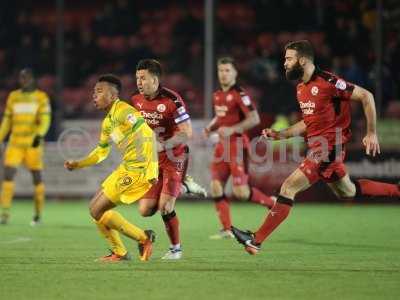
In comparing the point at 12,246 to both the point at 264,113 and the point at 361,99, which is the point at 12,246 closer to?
the point at 361,99

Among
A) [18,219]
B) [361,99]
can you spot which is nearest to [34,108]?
[18,219]

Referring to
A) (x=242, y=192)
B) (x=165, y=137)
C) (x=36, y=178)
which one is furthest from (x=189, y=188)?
(x=36, y=178)

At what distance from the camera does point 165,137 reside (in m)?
10.6

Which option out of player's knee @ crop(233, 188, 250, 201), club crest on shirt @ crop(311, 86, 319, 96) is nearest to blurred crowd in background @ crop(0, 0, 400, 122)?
player's knee @ crop(233, 188, 250, 201)

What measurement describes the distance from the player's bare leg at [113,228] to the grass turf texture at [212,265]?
0.68 feet

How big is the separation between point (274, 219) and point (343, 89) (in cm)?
157

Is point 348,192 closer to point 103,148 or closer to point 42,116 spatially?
point 103,148

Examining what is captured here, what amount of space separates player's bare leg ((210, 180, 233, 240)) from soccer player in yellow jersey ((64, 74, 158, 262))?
3264 millimetres

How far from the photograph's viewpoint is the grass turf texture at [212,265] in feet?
25.6

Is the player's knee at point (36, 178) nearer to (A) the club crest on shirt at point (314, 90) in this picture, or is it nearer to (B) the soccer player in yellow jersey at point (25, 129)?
(B) the soccer player in yellow jersey at point (25, 129)

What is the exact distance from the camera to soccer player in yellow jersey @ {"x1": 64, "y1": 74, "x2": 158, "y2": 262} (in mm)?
9555

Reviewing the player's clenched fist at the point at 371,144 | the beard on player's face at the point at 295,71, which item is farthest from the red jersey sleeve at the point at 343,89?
the player's clenched fist at the point at 371,144

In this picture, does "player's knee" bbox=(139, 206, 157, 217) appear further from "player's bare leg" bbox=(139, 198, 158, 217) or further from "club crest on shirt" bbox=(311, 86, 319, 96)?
"club crest on shirt" bbox=(311, 86, 319, 96)

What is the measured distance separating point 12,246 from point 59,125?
327 inches
